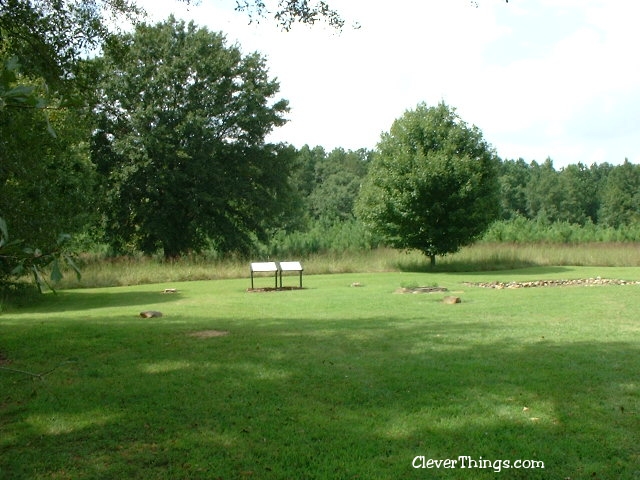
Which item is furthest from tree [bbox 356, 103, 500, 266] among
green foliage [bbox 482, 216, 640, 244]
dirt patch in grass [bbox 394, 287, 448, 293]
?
dirt patch in grass [bbox 394, 287, 448, 293]

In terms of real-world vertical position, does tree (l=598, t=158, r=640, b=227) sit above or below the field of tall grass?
above

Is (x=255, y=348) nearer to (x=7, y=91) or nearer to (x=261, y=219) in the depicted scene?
(x=7, y=91)

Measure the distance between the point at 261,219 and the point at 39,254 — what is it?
33070 mm

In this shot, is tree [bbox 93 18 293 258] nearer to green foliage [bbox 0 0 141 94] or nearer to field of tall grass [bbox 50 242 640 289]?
field of tall grass [bbox 50 242 640 289]

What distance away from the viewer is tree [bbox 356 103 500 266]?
2828cm

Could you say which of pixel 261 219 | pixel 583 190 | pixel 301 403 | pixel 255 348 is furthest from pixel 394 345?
pixel 583 190

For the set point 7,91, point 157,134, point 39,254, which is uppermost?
point 157,134

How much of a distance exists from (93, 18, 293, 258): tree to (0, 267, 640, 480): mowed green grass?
22.9 m

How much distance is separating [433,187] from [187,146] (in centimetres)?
1340

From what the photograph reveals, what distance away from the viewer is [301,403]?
503cm

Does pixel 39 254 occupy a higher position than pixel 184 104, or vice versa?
pixel 184 104

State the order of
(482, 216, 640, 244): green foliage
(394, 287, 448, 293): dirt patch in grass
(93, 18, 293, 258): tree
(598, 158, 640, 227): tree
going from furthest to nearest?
(598, 158, 640, 227): tree
(482, 216, 640, 244): green foliage
(93, 18, 293, 258): tree
(394, 287, 448, 293): dirt patch in grass

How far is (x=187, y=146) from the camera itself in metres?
32.0

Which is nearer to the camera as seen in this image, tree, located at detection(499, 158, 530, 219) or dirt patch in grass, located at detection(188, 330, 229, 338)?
dirt patch in grass, located at detection(188, 330, 229, 338)
